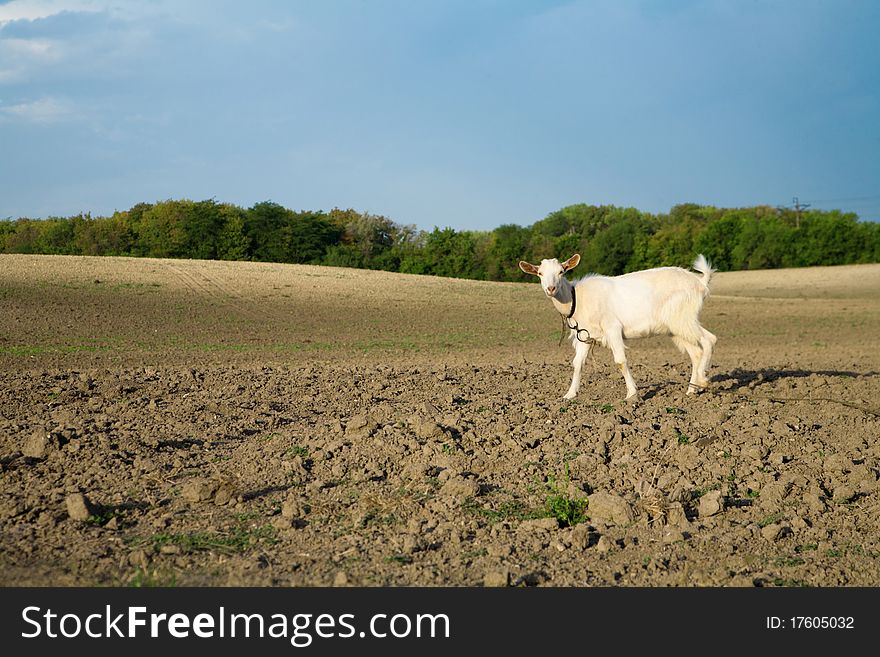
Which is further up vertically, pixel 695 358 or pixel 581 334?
pixel 581 334

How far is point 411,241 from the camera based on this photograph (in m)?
80.7

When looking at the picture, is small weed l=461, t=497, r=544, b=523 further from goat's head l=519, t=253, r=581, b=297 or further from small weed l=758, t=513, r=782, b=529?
goat's head l=519, t=253, r=581, b=297

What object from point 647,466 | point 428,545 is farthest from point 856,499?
point 428,545

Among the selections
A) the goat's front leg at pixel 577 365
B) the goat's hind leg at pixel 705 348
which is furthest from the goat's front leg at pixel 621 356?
the goat's hind leg at pixel 705 348

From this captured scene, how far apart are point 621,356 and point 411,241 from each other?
68.8 meters

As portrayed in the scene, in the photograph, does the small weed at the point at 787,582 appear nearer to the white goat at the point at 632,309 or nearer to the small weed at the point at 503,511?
the small weed at the point at 503,511

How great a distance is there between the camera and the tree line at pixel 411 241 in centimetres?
7212

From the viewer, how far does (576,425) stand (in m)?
10.1

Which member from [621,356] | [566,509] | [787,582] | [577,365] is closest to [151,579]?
[566,509]

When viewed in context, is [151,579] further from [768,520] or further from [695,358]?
[695,358]

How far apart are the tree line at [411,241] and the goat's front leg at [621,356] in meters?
58.4

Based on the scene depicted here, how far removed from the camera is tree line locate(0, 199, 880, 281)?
2840 inches

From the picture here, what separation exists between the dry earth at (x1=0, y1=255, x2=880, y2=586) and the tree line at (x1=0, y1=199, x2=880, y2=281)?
56043 mm

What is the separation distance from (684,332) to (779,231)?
70601mm
